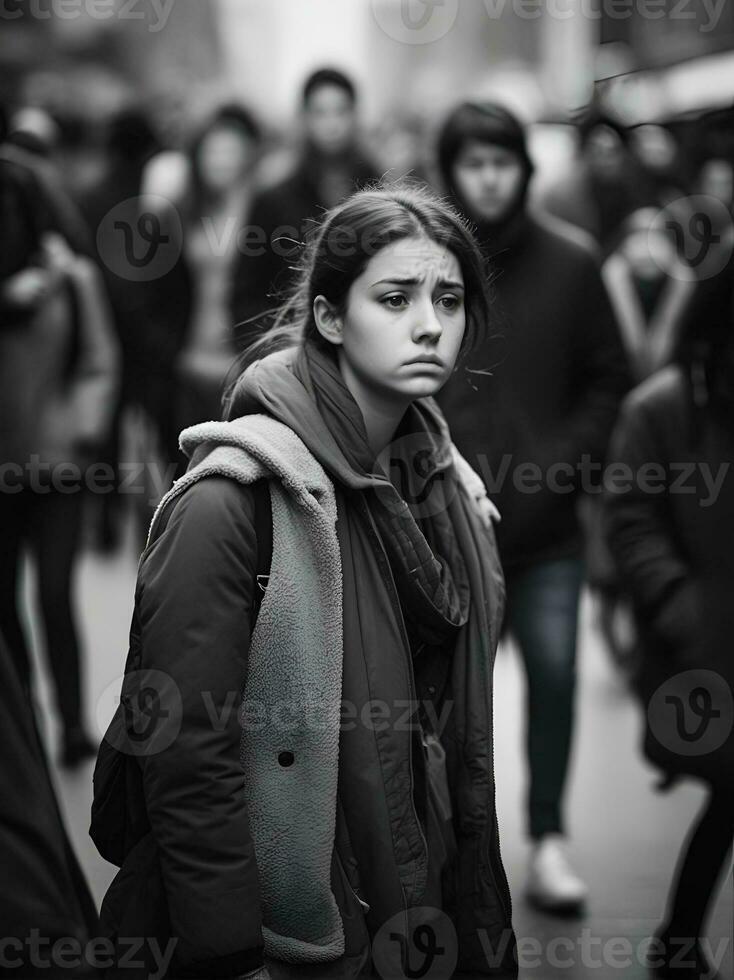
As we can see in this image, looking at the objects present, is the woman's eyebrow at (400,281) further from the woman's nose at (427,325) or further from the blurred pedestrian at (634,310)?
the blurred pedestrian at (634,310)

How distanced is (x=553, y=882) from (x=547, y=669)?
24.3 inches

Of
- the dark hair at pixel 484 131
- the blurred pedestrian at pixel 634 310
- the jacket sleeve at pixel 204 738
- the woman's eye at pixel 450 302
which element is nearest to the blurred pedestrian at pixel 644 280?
the blurred pedestrian at pixel 634 310

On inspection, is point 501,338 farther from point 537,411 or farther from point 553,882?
point 553,882

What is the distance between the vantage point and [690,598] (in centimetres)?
389

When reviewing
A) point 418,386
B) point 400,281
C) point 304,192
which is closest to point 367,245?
point 400,281

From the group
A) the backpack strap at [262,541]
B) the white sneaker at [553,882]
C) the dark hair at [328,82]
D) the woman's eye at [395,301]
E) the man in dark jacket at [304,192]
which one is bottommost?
the white sneaker at [553,882]

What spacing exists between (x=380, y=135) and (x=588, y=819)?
9036 millimetres

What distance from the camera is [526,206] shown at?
15.8 ft

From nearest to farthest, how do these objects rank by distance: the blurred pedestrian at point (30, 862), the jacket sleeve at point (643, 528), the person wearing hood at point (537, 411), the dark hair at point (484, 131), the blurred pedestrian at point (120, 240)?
the blurred pedestrian at point (30, 862) → the jacket sleeve at point (643, 528) → the person wearing hood at point (537, 411) → the dark hair at point (484, 131) → the blurred pedestrian at point (120, 240)

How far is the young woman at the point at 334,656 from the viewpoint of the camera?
237cm

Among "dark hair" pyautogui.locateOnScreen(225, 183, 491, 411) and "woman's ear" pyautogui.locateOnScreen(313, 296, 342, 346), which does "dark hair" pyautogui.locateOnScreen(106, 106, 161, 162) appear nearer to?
"dark hair" pyautogui.locateOnScreen(225, 183, 491, 411)

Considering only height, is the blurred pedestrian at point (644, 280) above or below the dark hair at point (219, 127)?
below

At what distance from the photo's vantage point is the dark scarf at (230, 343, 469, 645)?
261 cm

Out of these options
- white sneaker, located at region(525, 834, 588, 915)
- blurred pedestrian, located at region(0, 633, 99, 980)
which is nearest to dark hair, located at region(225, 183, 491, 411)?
blurred pedestrian, located at region(0, 633, 99, 980)
